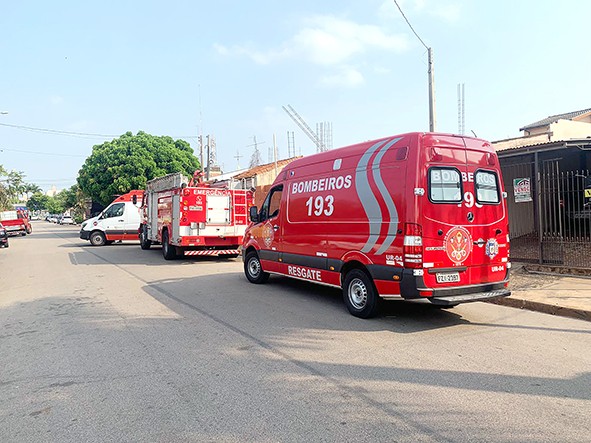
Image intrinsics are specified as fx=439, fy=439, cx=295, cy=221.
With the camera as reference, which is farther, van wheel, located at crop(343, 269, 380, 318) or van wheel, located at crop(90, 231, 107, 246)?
van wheel, located at crop(90, 231, 107, 246)

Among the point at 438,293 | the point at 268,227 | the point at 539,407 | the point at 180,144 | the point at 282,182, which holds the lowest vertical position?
the point at 539,407

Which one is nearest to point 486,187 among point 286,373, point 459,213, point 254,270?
point 459,213

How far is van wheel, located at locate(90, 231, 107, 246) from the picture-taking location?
22.8m

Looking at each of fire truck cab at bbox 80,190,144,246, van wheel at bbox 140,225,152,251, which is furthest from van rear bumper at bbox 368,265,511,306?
fire truck cab at bbox 80,190,144,246

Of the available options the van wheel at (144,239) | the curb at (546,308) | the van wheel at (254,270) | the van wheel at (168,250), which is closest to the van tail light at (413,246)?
the curb at (546,308)

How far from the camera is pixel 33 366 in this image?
4.84m

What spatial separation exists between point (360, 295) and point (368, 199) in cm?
148

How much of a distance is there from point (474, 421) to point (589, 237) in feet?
29.9

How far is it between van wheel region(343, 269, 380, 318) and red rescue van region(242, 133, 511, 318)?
0.02m

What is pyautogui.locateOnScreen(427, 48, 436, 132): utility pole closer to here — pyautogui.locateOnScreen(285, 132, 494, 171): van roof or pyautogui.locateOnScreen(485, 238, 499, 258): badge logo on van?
pyautogui.locateOnScreen(285, 132, 494, 171): van roof

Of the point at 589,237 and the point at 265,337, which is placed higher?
the point at 589,237

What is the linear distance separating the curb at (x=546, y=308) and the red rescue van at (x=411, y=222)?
1014 millimetres

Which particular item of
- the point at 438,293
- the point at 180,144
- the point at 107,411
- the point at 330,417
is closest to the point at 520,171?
the point at 438,293

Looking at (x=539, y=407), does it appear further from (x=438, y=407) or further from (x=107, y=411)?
(x=107, y=411)
